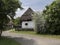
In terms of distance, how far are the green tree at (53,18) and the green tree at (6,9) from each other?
32.4 ft

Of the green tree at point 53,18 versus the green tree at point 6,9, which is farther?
the green tree at point 53,18

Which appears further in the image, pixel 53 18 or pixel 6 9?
pixel 53 18

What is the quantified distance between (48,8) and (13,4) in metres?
14.9

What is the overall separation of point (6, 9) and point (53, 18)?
576 inches

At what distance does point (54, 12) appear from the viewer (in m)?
46.4

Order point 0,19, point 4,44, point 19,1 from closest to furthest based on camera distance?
point 4,44 → point 0,19 → point 19,1

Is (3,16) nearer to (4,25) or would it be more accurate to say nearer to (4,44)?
(4,25)

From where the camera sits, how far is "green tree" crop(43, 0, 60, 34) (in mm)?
44906

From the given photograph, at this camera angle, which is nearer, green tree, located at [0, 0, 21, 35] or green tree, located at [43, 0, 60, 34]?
green tree, located at [0, 0, 21, 35]

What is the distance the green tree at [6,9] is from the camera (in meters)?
33.2

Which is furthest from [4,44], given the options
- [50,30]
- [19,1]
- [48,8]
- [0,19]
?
[48,8]

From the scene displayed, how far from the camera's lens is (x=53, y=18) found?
45.8 m

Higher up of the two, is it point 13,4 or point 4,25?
point 13,4

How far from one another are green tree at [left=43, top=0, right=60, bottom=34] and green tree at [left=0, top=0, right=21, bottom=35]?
9.89 meters
